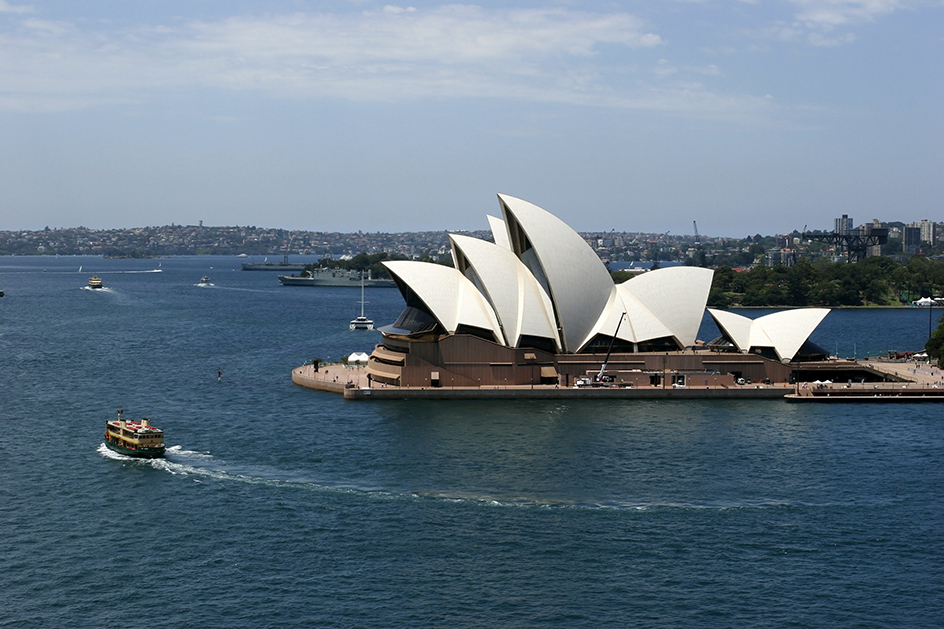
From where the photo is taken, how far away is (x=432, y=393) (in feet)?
202

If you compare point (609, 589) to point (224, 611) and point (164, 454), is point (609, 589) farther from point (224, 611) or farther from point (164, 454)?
point (164, 454)

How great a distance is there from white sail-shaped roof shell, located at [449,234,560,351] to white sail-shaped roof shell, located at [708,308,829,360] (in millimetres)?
11889

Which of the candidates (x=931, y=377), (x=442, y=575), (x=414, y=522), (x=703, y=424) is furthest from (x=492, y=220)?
(x=442, y=575)

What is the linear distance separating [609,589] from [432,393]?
31.7 metres

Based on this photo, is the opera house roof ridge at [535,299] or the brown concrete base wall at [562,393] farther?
the opera house roof ridge at [535,299]

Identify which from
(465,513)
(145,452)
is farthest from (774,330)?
(145,452)

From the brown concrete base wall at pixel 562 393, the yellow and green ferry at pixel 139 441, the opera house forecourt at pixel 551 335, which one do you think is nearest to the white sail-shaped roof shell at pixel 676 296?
the opera house forecourt at pixel 551 335

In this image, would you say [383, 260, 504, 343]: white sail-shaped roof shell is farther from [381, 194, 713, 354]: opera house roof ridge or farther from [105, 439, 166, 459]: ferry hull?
[105, 439, 166, 459]: ferry hull

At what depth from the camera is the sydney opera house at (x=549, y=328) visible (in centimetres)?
6331

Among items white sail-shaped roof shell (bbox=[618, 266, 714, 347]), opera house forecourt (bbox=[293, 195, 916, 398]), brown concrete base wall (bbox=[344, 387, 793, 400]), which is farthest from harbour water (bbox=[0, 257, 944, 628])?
white sail-shaped roof shell (bbox=[618, 266, 714, 347])

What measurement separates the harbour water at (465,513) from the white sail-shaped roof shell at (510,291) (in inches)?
244

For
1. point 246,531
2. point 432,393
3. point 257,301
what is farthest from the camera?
point 257,301

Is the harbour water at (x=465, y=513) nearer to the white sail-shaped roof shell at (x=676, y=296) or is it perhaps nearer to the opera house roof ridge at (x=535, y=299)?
the opera house roof ridge at (x=535, y=299)

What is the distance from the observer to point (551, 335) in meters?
65.1
